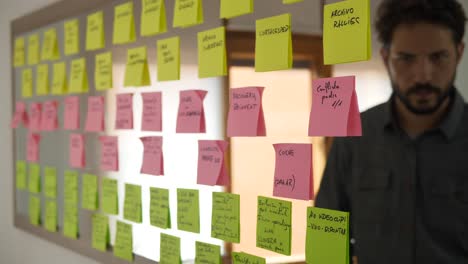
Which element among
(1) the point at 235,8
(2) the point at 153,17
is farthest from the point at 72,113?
(1) the point at 235,8

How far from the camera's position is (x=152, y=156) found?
1081mm

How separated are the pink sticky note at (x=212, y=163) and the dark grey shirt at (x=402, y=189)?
207 mm

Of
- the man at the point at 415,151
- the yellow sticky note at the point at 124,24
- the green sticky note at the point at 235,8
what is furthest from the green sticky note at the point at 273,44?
the yellow sticky note at the point at 124,24

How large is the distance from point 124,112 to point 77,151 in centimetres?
27

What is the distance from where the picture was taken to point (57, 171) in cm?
147

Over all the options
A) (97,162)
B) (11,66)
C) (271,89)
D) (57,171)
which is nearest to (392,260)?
(271,89)

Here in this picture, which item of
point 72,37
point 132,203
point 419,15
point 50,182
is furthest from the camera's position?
point 50,182

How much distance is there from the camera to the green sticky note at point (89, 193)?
4.19ft

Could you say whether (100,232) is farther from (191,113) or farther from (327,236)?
(327,236)

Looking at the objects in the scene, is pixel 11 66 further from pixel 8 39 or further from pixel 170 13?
pixel 170 13

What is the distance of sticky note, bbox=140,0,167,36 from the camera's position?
1.05 m

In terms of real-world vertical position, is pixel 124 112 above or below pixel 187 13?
below

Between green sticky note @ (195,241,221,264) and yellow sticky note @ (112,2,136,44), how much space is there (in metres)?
0.47

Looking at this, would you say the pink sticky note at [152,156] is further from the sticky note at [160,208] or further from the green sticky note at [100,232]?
the green sticky note at [100,232]
